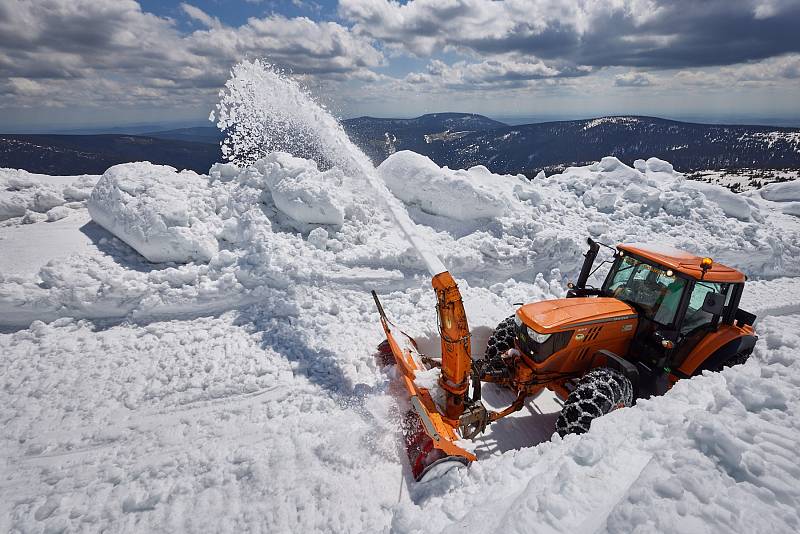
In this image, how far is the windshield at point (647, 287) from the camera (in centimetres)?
522

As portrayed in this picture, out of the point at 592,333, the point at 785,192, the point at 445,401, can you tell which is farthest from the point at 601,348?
the point at 785,192

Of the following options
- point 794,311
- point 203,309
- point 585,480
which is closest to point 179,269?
point 203,309

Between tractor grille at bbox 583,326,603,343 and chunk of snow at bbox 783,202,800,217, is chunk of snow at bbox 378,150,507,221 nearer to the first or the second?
tractor grille at bbox 583,326,603,343

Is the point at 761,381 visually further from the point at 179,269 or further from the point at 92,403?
the point at 179,269

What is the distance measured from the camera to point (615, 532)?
2234 millimetres

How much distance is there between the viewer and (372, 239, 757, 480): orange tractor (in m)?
4.57

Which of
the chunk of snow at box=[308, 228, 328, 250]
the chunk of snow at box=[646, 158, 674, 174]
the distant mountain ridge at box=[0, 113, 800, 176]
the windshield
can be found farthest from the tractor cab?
the distant mountain ridge at box=[0, 113, 800, 176]

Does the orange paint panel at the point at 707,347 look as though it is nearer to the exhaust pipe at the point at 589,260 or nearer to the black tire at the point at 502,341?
the exhaust pipe at the point at 589,260

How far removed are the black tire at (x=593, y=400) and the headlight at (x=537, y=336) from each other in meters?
0.63

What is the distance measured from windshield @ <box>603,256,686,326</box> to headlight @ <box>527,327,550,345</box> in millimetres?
1603

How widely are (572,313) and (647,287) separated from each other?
1290mm

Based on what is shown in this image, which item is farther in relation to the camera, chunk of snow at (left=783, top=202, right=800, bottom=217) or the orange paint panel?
chunk of snow at (left=783, top=202, right=800, bottom=217)

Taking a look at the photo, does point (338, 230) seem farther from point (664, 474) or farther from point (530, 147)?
point (530, 147)

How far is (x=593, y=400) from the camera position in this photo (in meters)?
4.47
